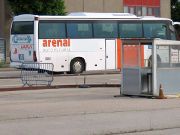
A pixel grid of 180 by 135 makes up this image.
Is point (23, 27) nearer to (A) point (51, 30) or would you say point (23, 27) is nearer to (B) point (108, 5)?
(A) point (51, 30)

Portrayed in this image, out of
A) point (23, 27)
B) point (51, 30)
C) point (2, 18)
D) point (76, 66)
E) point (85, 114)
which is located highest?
point (2, 18)

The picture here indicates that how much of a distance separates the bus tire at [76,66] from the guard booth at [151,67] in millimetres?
12662

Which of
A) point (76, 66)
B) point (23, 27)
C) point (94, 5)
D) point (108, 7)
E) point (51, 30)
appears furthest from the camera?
point (108, 7)

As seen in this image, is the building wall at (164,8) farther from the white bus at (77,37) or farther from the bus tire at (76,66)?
the bus tire at (76,66)

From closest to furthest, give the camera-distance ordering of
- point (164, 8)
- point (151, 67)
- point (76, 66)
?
point (151, 67), point (76, 66), point (164, 8)

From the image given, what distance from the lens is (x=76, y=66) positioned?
32938 millimetres

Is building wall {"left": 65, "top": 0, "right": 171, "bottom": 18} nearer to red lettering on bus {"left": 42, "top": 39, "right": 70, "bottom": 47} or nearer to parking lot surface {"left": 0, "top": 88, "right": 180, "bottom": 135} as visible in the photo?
red lettering on bus {"left": 42, "top": 39, "right": 70, "bottom": 47}

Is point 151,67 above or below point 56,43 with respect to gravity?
below

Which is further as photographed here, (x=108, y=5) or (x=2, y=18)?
(x=108, y=5)

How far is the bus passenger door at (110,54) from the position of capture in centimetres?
3425

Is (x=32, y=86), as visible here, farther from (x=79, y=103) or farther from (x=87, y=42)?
(x=87, y=42)

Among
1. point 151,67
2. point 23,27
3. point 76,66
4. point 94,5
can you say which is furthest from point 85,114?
point 94,5

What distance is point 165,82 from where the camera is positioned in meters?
19.8

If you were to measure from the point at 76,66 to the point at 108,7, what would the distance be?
84.8ft
